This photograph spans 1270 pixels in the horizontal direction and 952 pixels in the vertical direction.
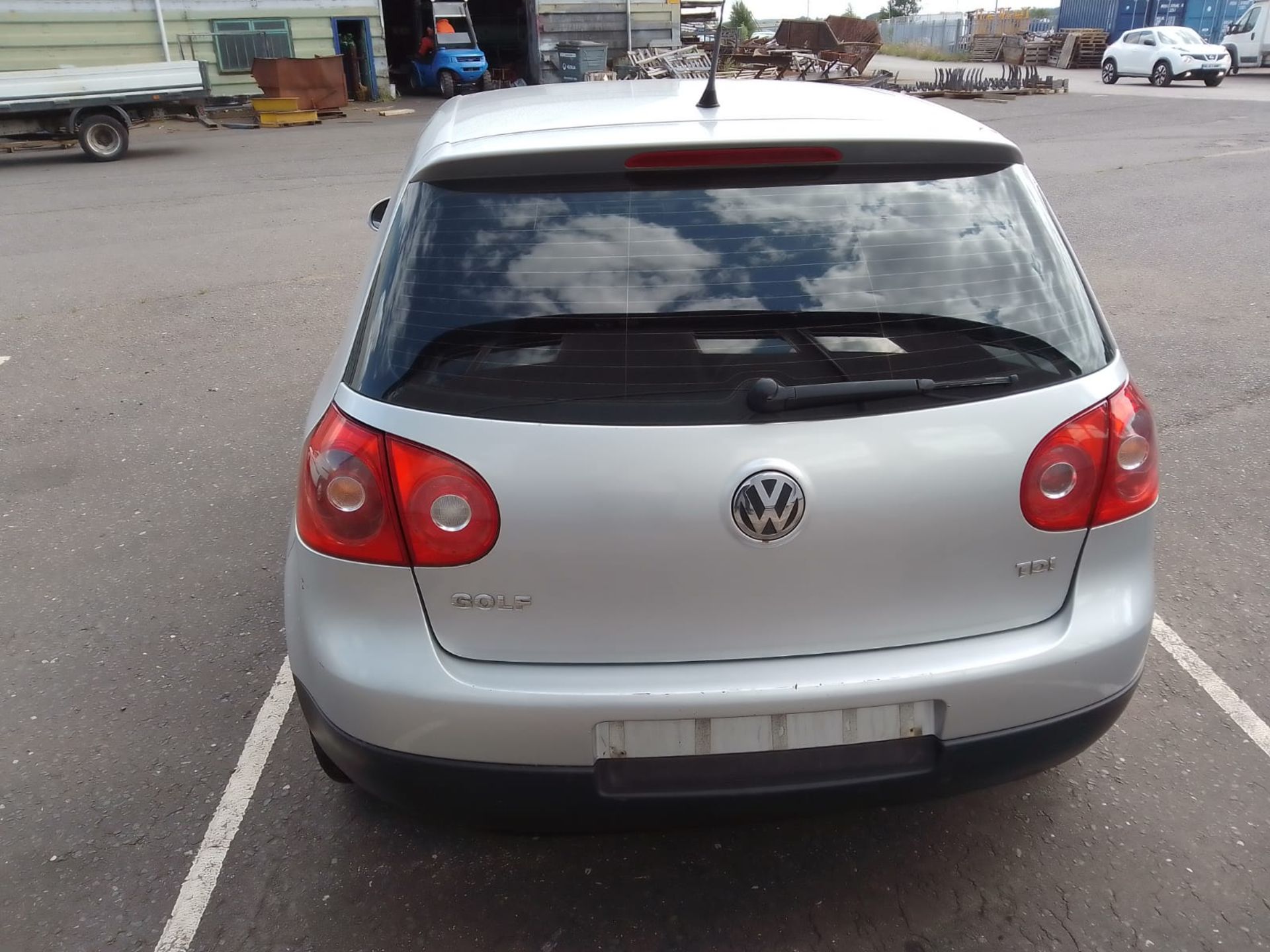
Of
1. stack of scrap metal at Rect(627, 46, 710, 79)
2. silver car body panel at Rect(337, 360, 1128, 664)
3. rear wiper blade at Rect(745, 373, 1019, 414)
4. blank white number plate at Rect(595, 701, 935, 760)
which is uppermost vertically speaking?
rear wiper blade at Rect(745, 373, 1019, 414)

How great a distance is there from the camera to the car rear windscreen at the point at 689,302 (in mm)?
2078

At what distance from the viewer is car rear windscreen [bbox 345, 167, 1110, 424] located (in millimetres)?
2078

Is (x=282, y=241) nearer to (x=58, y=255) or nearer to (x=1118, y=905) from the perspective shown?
(x=58, y=255)

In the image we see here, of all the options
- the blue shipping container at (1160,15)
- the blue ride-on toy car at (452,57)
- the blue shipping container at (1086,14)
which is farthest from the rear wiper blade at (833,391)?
the blue shipping container at (1086,14)

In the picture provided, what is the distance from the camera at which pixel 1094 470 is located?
2.18 m

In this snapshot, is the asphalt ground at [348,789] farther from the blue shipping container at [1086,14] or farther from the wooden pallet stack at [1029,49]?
the blue shipping container at [1086,14]

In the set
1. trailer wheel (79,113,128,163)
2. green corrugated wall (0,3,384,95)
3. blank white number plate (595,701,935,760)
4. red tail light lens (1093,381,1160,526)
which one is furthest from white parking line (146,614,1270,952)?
green corrugated wall (0,3,384,95)

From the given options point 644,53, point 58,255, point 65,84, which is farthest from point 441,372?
point 644,53

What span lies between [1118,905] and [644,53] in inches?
1061

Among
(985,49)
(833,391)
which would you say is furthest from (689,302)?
(985,49)

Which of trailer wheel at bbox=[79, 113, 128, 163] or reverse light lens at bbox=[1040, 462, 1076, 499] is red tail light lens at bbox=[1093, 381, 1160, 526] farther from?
trailer wheel at bbox=[79, 113, 128, 163]

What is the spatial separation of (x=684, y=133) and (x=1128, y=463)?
1.21 metres

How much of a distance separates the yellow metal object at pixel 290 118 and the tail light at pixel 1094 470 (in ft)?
75.7

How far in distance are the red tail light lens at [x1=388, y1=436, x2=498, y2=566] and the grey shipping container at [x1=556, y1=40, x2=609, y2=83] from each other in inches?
976
